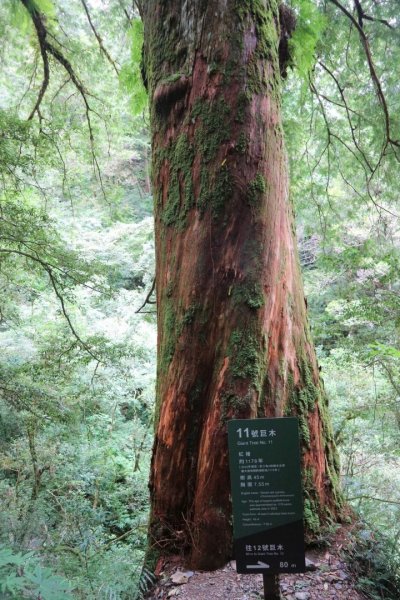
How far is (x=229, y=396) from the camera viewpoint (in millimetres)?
2482

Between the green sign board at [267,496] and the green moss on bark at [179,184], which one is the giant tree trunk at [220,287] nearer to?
the green moss on bark at [179,184]

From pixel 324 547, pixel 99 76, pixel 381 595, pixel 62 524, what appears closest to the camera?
pixel 381 595

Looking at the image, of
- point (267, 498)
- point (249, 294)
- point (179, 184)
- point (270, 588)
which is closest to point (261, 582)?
point (270, 588)

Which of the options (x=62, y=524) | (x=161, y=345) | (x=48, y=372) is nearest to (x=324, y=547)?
(x=161, y=345)


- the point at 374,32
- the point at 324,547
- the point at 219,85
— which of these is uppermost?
the point at 374,32

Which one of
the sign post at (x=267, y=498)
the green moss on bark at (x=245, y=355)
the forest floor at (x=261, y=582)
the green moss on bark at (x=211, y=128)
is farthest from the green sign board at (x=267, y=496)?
the green moss on bark at (x=211, y=128)

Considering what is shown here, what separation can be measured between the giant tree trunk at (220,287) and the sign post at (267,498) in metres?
0.54

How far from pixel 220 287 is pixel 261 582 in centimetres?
153

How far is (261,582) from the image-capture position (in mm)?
2277

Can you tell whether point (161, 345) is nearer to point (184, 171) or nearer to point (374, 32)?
point (184, 171)

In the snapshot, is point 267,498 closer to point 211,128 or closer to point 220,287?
point 220,287

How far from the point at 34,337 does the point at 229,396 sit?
608cm

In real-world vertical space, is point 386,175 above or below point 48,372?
above

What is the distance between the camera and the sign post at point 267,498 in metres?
1.84
